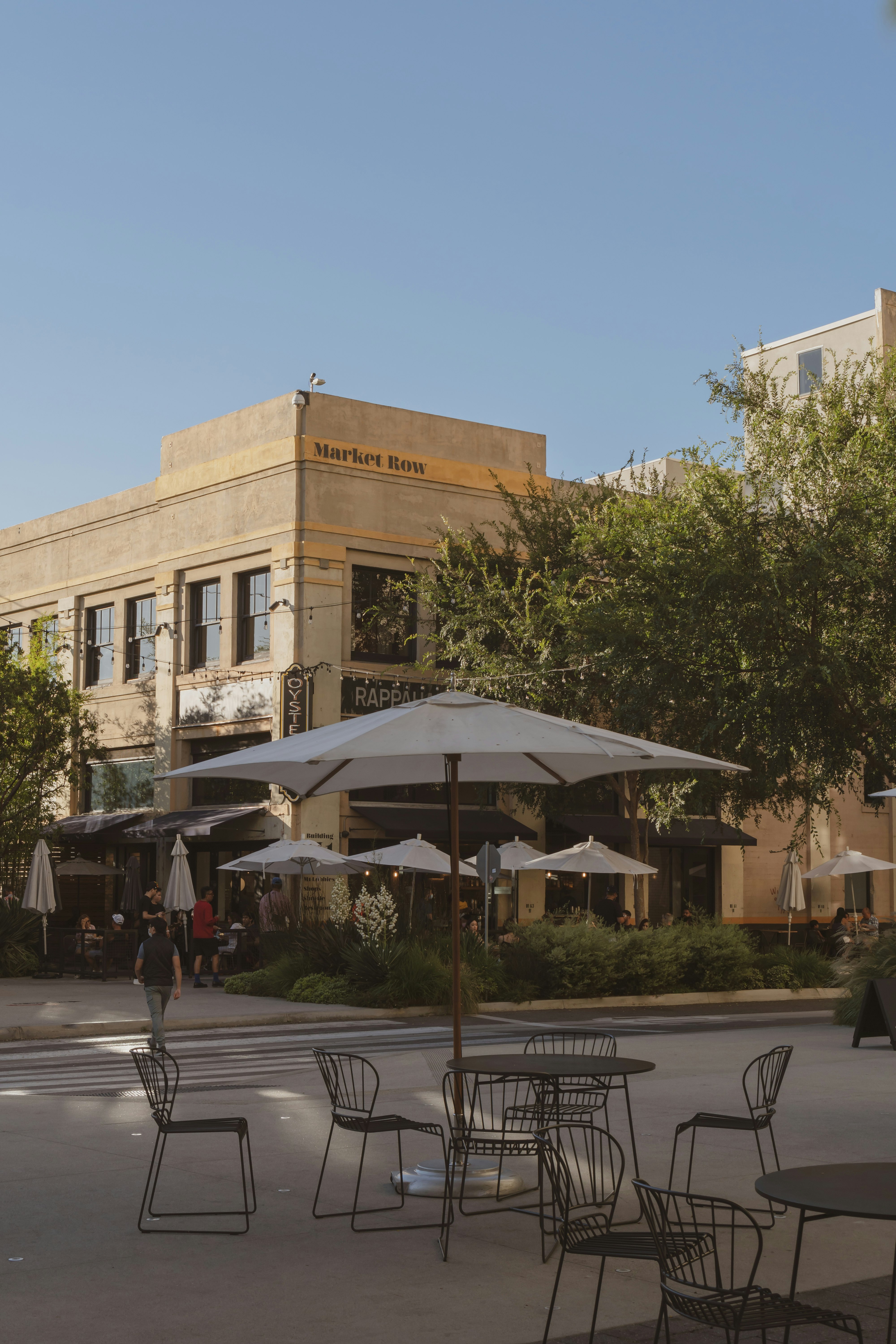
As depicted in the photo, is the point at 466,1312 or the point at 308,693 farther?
the point at 308,693

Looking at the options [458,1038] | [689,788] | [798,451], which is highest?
[798,451]

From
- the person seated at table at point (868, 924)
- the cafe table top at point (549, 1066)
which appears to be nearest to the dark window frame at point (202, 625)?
the person seated at table at point (868, 924)

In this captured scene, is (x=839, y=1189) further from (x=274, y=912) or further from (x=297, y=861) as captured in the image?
(x=274, y=912)

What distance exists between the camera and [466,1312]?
6.26 meters

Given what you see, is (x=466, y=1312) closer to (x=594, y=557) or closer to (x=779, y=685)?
(x=779, y=685)

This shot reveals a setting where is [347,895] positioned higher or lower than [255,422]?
lower

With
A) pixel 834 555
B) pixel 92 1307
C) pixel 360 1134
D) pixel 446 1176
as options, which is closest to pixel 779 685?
pixel 834 555

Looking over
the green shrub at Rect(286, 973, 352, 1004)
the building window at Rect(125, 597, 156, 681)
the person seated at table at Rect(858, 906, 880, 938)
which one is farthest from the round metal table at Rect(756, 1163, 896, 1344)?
the building window at Rect(125, 597, 156, 681)

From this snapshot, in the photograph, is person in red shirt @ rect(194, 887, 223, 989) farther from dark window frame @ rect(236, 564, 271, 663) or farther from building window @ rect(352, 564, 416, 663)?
building window @ rect(352, 564, 416, 663)

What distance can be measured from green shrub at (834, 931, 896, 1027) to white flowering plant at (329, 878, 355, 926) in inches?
348

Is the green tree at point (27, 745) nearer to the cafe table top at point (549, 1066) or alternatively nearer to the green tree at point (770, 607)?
the green tree at point (770, 607)

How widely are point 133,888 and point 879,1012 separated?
20390mm

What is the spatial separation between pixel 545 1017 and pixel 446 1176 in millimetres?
16295

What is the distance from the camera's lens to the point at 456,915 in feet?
29.5
